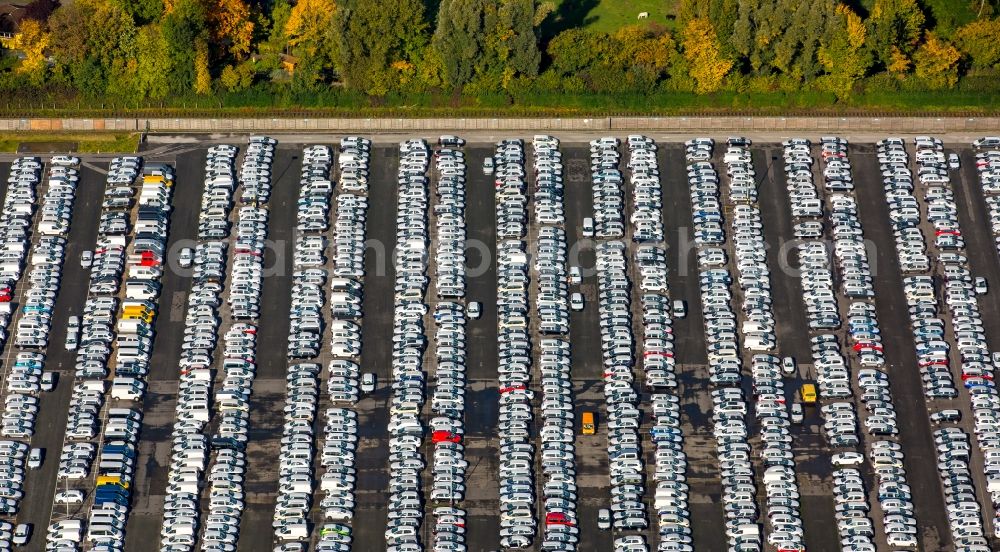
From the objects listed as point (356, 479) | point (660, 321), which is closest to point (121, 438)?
point (356, 479)

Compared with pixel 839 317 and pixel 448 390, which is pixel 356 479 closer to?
pixel 448 390

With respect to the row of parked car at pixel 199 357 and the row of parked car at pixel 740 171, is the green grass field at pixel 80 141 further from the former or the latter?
the row of parked car at pixel 740 171

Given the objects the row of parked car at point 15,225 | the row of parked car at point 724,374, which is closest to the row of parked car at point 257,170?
the row of parked car at point 15,225

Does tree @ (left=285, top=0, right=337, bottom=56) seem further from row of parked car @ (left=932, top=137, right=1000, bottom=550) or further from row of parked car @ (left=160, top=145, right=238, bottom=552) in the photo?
row of parked car @ (left=932, top=137, right=1000, bottom=550)

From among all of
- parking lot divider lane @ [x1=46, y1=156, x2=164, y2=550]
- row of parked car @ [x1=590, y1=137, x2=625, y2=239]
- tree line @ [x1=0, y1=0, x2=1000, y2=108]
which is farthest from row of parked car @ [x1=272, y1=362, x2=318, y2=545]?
tree line @ [x1=0, y1=0, x2=1000, y2=108]

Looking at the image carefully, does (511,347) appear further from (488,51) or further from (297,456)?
(488,51)
